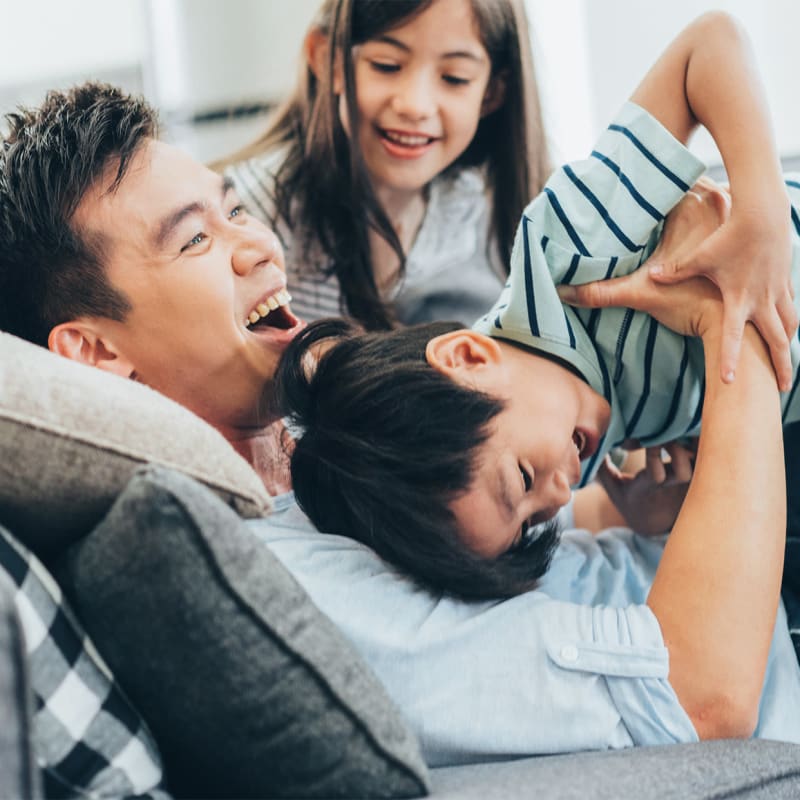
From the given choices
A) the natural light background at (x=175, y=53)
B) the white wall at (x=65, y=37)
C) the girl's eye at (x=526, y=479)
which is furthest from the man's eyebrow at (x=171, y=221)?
the white wall at (x=65, y=37)

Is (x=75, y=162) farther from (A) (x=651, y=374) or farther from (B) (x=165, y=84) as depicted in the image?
(B) (x=165, y=84)

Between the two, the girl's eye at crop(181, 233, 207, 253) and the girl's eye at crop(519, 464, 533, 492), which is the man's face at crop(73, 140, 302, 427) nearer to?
the girl's eye at crop(181, 233, 207, 253)

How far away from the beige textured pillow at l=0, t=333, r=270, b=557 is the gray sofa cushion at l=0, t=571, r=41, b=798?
0.17m

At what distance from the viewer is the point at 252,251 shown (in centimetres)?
122

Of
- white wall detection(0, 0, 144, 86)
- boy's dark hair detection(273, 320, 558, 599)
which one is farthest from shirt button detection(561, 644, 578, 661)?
white wall detection(0, 0, 144, 86)

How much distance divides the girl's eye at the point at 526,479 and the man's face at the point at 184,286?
1.09 feet

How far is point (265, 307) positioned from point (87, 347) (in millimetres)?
210

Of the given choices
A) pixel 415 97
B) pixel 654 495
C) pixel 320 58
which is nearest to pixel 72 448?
pixel 654 495

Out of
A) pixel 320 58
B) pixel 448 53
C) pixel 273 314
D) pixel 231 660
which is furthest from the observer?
pixel 320 58

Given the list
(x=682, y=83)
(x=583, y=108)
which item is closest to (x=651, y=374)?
(x=682, y=83)

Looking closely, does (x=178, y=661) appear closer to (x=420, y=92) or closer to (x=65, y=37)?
(x=420, y=92)

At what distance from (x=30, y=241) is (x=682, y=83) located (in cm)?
74

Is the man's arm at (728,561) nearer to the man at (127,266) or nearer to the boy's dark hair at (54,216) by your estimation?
the man at (127,266)

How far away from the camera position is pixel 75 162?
3.82 ft
